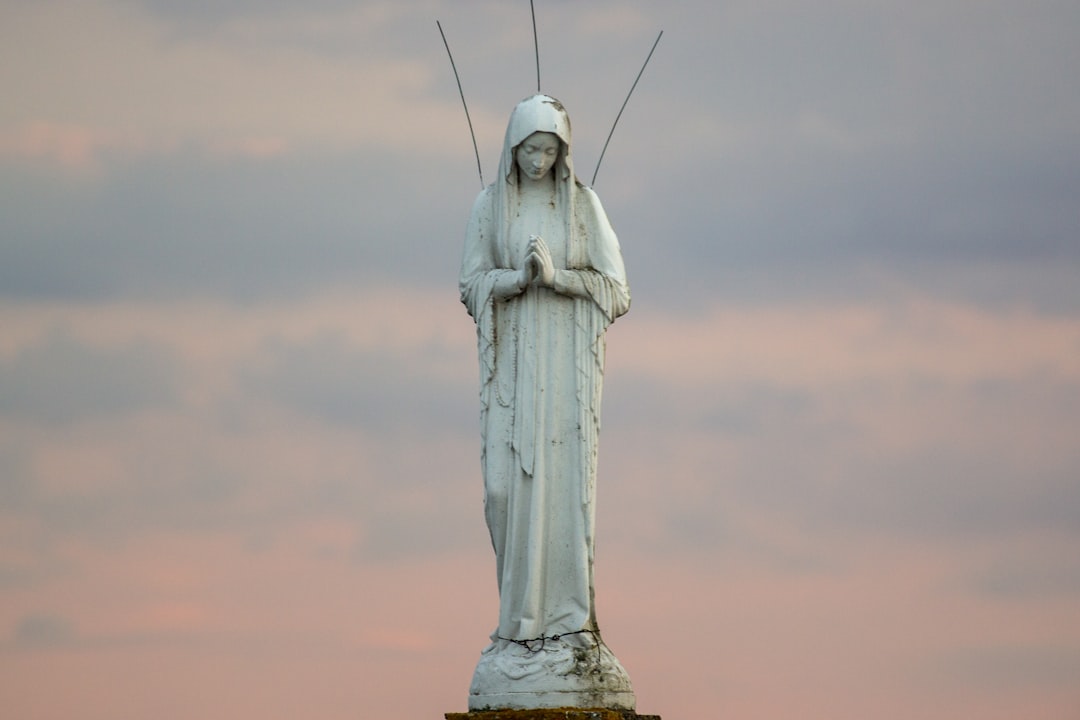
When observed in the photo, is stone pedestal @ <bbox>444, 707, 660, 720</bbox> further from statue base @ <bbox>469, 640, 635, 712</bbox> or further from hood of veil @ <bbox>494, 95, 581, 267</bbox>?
hood of veil @ <bbox>494, 95, 581, 267</bbox>

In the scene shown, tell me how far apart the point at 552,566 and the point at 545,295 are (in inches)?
110

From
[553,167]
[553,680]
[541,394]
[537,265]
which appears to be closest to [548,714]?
[553,680]

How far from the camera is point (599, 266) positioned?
84.6ft

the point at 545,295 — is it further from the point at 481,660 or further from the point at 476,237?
the point at 481,660

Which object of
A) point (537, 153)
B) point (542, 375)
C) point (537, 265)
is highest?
point (537, 153)

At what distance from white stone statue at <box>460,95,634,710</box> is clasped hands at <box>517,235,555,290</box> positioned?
0.01m

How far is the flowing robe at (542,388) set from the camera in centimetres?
2512

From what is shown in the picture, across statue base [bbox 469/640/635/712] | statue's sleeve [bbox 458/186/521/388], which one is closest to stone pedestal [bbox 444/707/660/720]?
statue base [bbox 469/640/635/712]

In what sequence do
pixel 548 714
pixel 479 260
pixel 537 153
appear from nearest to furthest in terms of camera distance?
1. pixel 548 714
2. pixel 537 153
3. pixel 479 260

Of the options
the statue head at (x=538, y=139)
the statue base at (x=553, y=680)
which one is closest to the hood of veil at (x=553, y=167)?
the statue head at (x=538, y=139)

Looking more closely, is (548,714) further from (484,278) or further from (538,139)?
(538,139)

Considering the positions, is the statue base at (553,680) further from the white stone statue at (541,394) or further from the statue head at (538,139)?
the statue head at (538,139)

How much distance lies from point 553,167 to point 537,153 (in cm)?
39

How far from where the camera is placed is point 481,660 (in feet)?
82.5
